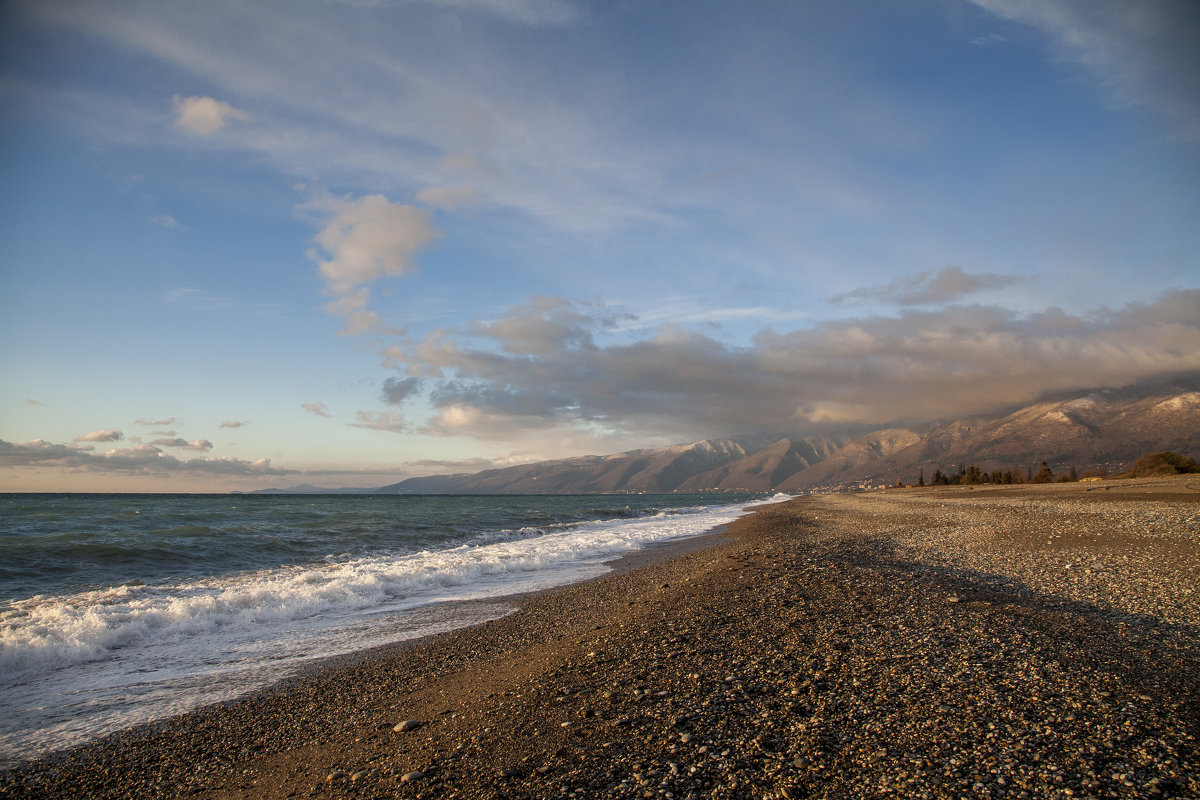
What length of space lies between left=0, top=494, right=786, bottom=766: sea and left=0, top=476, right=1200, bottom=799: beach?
4.32ft

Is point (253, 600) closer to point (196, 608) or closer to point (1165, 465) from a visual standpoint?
point (196, 608)

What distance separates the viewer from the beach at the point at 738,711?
4559 millimetres

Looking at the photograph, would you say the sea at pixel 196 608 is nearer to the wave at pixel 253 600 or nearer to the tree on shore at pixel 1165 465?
the wave at pixel 253 600

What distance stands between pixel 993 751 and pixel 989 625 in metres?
4.54

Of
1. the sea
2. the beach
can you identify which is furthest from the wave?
the beach

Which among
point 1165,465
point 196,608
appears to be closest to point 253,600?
point 196,608

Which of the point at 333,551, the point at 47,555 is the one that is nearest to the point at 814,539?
the point at 333,551

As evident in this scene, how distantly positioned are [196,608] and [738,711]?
41.0 ft

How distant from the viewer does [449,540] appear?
101ft

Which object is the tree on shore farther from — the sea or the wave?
the wave

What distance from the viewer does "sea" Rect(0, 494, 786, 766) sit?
7.77m

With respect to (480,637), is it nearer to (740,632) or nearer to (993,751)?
(740,632)

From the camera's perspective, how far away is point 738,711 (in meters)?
5.71

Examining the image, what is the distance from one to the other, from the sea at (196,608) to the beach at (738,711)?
132 centimetres
